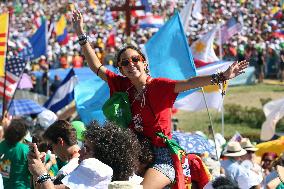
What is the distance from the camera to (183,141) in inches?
276

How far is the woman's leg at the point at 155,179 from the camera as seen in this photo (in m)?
5.38

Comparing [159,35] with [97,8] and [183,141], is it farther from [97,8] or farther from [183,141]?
[97,8]

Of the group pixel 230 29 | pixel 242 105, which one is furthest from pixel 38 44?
pixel 242 105

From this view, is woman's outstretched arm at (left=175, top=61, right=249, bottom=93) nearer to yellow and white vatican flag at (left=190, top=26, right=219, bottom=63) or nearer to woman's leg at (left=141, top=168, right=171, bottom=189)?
woman's leg at (left=141, top=168, right=171, bottom=189)

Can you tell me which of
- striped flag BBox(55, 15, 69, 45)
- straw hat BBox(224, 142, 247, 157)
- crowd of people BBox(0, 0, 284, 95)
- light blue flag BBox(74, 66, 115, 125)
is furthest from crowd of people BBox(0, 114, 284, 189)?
striped flag BBox(55, 15, 69, 45)

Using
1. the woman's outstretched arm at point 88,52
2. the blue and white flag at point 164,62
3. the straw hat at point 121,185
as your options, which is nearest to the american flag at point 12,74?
the blue and white flag at point 164,62

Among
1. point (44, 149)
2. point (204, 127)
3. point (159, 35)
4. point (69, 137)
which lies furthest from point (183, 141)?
point (204, 127)

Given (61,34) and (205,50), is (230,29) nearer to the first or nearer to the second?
(61,34)

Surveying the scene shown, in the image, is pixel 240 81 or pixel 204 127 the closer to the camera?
pixel 204 127

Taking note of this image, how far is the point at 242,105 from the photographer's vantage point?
76.6ft

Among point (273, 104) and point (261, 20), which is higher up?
point (273, 104)

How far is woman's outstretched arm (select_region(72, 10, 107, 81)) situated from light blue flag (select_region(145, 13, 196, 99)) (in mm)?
3650

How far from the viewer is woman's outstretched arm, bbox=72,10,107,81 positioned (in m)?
5.93

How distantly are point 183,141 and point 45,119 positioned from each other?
10.5 feet
